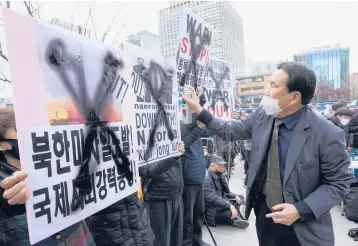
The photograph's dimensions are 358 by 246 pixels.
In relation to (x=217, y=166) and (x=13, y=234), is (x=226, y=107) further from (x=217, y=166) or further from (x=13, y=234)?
(x=13, y=234)

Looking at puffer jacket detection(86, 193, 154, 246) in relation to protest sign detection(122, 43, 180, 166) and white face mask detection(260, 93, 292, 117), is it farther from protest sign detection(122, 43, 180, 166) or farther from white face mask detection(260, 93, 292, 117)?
white face mask detection(260, 93, 292, 117)

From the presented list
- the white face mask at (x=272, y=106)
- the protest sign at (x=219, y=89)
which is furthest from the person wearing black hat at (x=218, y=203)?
the white face mask at (x=272, y=106)

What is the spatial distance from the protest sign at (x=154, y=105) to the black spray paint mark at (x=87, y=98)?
0.26 metres

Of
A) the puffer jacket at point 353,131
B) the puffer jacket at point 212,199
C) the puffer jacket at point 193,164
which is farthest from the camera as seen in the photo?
the puffer jacket at point 353,131

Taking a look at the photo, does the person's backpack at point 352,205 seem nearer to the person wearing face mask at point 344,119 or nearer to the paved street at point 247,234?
the paved street at point 247,234

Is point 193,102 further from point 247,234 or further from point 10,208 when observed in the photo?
point 247,234

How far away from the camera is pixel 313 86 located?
74.6 inches

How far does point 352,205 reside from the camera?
420cm

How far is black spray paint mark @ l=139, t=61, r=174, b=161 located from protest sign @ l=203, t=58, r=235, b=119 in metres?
0.73

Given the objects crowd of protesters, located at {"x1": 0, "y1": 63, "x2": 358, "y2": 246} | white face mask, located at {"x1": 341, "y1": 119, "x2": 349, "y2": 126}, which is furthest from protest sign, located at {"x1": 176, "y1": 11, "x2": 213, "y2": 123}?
white face mask, located at {"x1": 341, "y1": 119, "x2": 349, "y2": 126}

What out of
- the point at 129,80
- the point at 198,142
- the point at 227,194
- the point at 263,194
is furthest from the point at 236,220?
the point at 129,80

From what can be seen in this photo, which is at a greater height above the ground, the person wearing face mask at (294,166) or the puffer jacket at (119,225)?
the person wearing face mask at (294,166)

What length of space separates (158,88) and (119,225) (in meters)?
1.01

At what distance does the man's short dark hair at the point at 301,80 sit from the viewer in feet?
6.11
